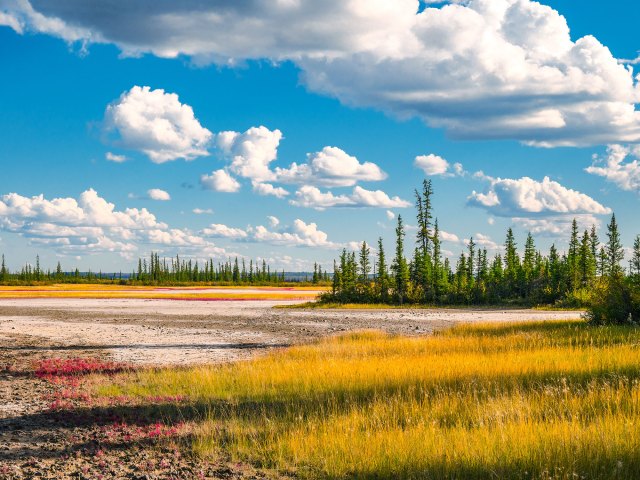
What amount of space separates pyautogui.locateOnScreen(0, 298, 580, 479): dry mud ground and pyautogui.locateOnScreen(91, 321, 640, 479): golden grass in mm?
1141

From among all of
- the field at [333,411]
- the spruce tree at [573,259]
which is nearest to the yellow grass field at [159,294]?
the spruce tree at [573,259]

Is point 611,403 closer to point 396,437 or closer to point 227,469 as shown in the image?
point 396,437

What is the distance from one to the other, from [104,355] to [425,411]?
16.1 meters

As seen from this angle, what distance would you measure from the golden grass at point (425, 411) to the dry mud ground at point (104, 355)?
3.74 ft

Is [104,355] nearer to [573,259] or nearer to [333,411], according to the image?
[333,411]

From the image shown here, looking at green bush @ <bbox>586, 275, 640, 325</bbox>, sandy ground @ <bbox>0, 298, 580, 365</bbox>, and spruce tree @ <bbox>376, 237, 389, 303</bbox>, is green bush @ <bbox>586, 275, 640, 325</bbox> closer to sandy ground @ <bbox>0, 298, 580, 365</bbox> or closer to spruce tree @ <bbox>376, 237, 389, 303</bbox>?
sandy ground @ <bbox>0, 298, 580, 365</bbox>

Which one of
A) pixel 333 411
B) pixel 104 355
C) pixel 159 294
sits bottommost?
pixel 159 294

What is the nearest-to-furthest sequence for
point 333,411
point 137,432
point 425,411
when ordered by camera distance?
point 425,411, point 137,432, point 333,411

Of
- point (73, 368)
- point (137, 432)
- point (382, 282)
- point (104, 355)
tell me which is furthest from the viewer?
point (382, 282)

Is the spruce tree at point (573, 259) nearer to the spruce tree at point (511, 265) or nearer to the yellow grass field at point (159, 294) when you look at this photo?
the spruce tree at point (511, 265)

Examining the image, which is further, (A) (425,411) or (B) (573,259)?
(B) (573,259)

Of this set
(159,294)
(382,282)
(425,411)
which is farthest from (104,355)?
(159,294)

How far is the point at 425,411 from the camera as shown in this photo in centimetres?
1033

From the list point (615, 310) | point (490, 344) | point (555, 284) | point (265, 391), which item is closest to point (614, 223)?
point (555, 284)
